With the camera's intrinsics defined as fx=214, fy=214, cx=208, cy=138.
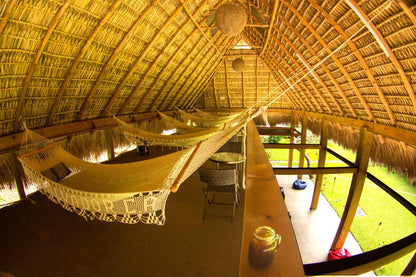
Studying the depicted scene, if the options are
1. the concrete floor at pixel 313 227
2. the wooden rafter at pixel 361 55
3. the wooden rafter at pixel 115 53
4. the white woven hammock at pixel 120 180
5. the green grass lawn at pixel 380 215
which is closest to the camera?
the white woven hammock at pixel 120 180

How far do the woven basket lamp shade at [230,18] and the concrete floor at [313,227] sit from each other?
13.3 feet

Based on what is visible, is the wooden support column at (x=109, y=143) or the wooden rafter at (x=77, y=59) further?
the wooden support column at (x=109, y=143)

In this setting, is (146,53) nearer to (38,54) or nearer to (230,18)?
(38,54)

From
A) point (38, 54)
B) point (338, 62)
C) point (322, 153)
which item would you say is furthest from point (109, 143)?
point (322, 153)

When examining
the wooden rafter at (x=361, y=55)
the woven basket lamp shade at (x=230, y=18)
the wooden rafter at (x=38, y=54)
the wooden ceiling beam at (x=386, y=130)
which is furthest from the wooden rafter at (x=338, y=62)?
the wooden rafter at (x=38, y=54)

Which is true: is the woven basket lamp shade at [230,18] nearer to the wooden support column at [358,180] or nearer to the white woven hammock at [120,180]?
the white woven hammock at [120,180]

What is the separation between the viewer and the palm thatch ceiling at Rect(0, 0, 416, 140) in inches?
85.5

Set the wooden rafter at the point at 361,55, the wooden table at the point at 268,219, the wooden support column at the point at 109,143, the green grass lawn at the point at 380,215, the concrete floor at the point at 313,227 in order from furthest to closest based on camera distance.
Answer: the green grass lawn at the point at 380,215
the wooden support column at the point at 109,143
the concrete floor at the point at 313,227
the wooden rafter at the point at 361,55
the wooden table at the point at 268,219

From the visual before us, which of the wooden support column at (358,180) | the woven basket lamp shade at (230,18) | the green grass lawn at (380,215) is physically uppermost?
the woven basket lamp shade at (230,18)

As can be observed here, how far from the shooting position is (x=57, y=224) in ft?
7.30

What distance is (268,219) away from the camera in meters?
0.77

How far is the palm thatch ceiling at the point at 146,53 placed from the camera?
217 centimetres

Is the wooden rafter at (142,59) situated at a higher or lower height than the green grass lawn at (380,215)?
higher

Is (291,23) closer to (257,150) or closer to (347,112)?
(347,112)
